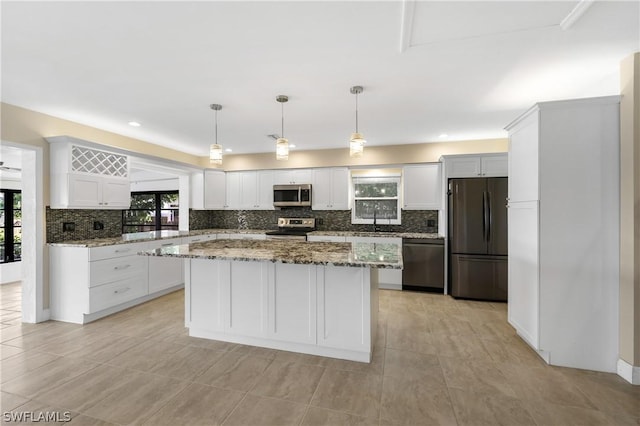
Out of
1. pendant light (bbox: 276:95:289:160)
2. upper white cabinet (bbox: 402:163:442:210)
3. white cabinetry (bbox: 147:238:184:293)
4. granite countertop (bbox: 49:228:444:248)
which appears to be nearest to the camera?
pendant light (bbox: 276:95:289:160)

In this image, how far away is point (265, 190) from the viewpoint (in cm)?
567

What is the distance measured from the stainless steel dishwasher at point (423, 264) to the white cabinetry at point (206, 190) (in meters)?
3.88

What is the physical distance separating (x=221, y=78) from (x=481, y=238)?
4001 mm

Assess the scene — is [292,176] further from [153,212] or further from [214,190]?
[153,212]

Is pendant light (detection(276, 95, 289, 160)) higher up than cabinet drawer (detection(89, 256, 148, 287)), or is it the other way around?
pendant light (detection(276, 95, 289, 160))

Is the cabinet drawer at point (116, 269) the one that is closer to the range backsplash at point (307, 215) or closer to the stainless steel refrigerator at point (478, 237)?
the range backsplash at point (307, 215)

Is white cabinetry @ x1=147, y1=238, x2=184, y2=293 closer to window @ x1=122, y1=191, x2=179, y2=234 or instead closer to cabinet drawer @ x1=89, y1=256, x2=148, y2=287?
cabinet drawer @ x1=89, y1=256, x2=148, y2=287

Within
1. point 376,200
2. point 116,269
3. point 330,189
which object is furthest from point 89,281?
point 376,200

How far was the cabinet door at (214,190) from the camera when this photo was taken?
5.68m

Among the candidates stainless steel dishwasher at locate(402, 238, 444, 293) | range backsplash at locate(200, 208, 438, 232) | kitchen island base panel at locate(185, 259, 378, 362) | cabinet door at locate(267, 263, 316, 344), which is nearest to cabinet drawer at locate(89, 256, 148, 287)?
kitchen island base panel at locate(185, 259, 378, 362)

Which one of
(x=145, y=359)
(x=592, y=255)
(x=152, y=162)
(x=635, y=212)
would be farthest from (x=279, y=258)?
(x=152, y=162)

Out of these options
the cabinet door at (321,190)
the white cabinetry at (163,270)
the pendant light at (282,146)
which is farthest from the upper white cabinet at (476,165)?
the white cabinetry at (163,270)

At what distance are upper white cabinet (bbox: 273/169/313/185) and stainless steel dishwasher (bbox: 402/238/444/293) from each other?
7.21 feet

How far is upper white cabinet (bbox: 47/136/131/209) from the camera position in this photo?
335 centimetres
